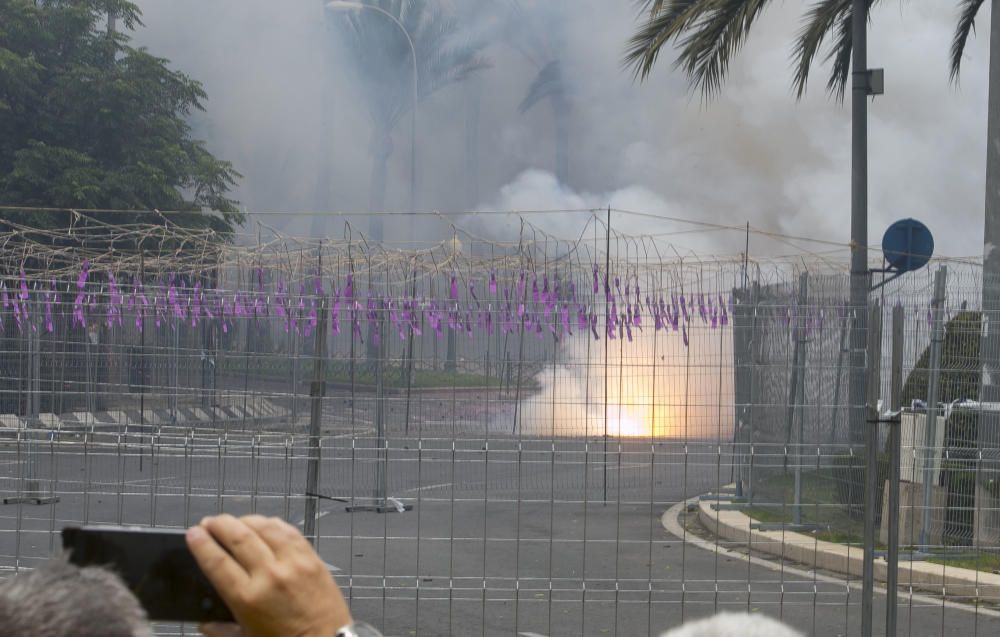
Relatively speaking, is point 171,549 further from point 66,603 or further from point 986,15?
point 986,15

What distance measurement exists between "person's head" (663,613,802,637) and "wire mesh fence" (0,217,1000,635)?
4388 millimetres

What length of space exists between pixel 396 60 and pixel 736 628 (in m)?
39.9

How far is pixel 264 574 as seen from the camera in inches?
59.1

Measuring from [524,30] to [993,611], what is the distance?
3428cm

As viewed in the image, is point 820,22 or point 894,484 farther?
point 820,22

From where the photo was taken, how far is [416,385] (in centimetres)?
1023

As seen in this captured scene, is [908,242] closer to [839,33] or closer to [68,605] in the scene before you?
[839,33]

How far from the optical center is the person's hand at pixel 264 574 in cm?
149

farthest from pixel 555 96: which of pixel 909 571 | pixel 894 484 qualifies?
pixel 894 484

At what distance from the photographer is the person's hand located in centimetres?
149

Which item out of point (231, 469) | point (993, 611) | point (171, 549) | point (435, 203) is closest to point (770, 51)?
point (435, 203)

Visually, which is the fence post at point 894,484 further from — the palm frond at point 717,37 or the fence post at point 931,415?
the palm frond at point 717,37

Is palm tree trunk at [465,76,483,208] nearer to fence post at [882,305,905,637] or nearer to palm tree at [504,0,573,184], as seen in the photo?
palm tree at [504,0,573,184]

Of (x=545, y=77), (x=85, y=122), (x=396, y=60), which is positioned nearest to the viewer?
(x=85, y=122)
